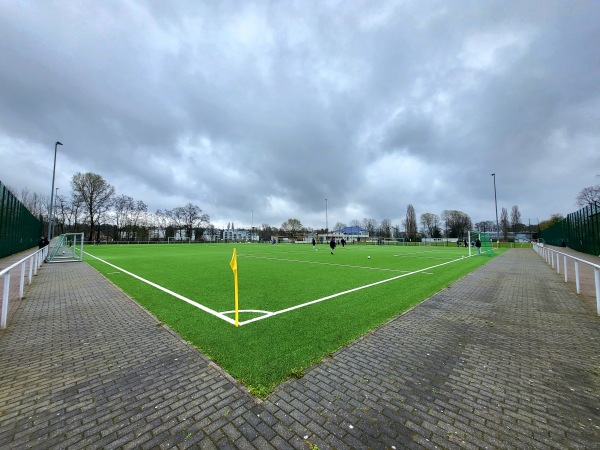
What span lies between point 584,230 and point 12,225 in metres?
49.6

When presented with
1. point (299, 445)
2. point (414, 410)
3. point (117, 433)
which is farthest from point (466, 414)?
point (117, 433)

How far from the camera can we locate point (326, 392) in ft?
10.8

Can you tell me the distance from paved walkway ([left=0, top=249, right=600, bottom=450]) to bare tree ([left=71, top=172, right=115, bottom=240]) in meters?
63.9

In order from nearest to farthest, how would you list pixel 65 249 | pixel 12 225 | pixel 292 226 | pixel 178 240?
1. pixel 12 225
2. pixel 65 249
3. pixel 178 240
4. pixel 292 226

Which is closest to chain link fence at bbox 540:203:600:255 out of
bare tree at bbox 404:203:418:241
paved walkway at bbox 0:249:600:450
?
paved walkway at bbox 0:249:600:450

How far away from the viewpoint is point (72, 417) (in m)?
2.85

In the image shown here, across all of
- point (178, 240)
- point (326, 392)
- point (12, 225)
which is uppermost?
point (12, 225)

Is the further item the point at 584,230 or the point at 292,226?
the point at 292,226

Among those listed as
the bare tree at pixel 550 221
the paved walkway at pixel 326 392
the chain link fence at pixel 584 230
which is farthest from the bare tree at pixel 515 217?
the paved walkway at pixel 326 392

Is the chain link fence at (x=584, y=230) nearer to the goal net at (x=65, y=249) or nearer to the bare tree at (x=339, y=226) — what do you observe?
the goal net at (x=65, y=249)

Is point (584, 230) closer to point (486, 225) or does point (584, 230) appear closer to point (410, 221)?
point (410, 221)

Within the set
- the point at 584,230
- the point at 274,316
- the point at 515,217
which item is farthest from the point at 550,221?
the point at 274,316

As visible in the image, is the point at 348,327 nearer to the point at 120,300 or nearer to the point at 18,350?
the point at 18,350

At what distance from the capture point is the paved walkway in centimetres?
258
